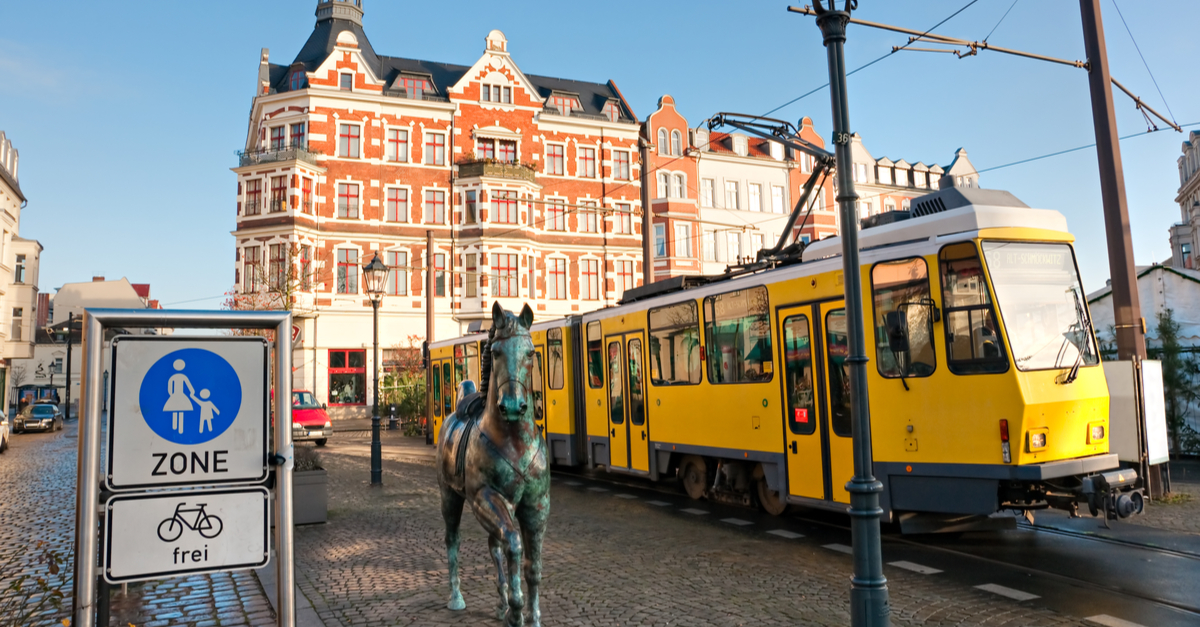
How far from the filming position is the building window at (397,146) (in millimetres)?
42219

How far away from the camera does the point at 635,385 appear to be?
45.5ft

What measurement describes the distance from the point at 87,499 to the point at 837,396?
7778mm

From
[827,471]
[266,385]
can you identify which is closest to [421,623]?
[266,385]

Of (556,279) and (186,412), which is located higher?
(556,279)

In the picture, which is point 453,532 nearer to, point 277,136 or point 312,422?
point 312,422

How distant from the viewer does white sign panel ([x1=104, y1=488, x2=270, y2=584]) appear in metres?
3.63

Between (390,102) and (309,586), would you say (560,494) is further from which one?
(390,102)

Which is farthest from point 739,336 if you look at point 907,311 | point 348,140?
point 348,140

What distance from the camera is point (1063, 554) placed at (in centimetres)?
842

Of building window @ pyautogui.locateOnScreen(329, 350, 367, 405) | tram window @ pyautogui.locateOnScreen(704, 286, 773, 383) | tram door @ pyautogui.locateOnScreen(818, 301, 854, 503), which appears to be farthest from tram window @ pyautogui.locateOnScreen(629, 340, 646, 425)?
building window @ pyautogui.locateOnScreen(329, 350, 367, 405)

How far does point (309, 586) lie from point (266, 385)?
4.40 meters

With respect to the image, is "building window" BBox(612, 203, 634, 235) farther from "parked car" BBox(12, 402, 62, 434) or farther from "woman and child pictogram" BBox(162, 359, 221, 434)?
"woman and child pictogram" BBox(162, 359, 221, 434)

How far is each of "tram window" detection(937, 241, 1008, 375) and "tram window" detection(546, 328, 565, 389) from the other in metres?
9.38

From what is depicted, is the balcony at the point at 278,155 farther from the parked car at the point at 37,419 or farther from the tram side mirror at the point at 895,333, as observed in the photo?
the tram side mirror at the point at 895,333
